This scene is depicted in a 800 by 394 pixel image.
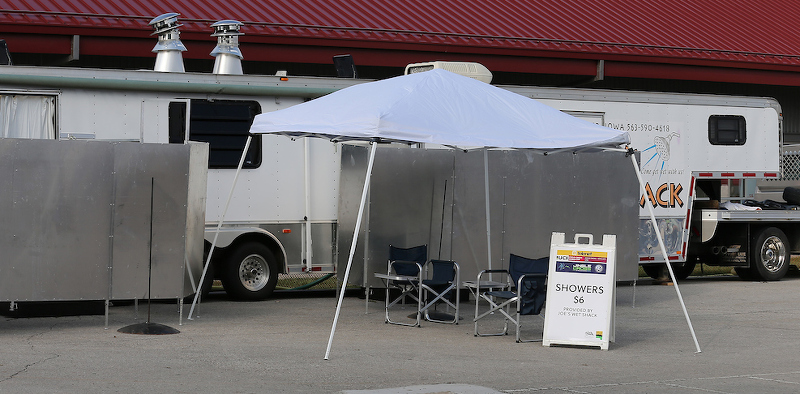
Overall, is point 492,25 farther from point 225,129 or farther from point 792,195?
point 225,129

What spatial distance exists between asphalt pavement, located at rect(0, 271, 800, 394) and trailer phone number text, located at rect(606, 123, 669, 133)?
3245 mm

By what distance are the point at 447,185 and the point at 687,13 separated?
12.3 m

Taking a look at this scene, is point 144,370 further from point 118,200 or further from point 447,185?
point 447,185

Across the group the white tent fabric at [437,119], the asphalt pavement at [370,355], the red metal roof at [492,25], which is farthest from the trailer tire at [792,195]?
the white tent fabric at [437,119]

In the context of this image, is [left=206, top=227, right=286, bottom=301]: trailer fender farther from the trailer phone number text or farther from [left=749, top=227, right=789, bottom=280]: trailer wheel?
[left=749, top=227, right=789, bottom=280]: trailer wheel

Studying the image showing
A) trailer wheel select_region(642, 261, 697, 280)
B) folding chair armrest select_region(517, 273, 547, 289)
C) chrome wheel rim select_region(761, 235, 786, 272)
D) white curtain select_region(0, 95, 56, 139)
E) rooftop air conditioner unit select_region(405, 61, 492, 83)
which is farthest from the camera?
trailer wheel select_region(642, 261, 697, 280)

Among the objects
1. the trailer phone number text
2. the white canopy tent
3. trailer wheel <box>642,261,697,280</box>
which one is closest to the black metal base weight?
the white canopy tent

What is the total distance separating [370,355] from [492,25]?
12520 mm

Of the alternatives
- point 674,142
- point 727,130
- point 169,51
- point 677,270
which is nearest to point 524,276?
point 169,51

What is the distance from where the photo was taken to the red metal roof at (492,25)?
1703cm

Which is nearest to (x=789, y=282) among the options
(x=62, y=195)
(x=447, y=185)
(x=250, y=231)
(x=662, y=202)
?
(x=662, y=202)

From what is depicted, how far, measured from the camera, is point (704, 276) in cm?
1852

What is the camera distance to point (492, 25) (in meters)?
20.4

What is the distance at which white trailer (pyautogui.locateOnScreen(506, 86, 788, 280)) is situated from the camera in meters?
15.1
